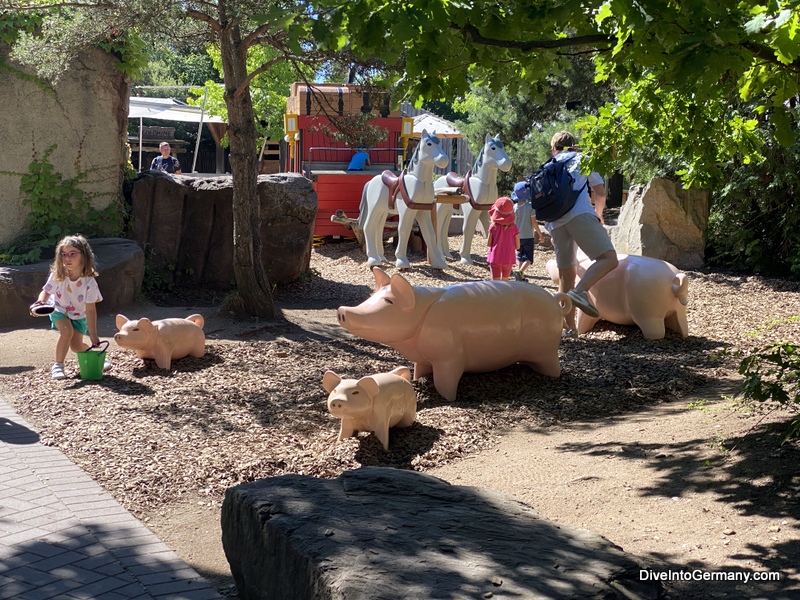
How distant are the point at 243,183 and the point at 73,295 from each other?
2599 millimetres

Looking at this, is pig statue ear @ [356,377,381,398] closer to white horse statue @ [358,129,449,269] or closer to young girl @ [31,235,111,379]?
young girl @ [31,235,111,379]

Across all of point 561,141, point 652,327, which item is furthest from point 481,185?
point 652,327

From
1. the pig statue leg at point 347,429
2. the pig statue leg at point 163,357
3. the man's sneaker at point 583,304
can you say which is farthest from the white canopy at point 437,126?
the pig statue leg at point 347,429

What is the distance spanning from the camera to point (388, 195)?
15.4m

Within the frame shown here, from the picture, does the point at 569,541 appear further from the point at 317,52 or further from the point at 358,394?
the point at 317,52

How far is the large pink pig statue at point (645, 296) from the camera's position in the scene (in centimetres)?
833

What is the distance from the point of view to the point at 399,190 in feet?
49.5

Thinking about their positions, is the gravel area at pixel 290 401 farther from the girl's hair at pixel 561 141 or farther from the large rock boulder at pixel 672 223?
the large rock boulder at pixel 672 223

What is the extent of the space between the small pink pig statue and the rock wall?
4.38 m

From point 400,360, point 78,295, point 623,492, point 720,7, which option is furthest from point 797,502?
point 78,295

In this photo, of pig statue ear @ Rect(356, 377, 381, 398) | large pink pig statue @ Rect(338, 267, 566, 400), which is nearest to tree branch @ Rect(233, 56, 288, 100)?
large pink pig statue @ Rect(338, 267, 566, 400)

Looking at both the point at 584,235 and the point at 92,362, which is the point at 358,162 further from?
the point at 92,362

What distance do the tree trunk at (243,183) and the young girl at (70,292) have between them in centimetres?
222

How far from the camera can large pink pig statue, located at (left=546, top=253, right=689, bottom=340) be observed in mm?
8328
